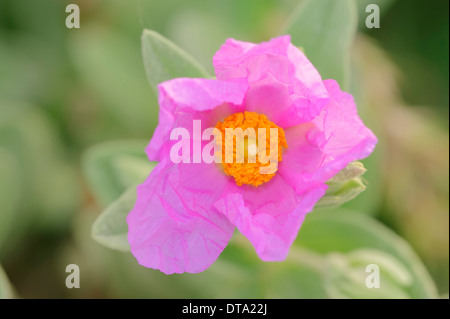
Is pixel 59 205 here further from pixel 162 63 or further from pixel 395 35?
pixel 395 35

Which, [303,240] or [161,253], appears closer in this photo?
[161,253]

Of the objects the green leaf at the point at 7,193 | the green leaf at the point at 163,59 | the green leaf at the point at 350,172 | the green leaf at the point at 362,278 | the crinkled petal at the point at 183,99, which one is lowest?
the green leaf at the point at 362,278

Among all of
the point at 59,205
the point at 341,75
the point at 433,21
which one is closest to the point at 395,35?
the point at 433,21

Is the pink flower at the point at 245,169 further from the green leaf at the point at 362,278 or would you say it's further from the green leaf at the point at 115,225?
the green leaf at the point at 362,278

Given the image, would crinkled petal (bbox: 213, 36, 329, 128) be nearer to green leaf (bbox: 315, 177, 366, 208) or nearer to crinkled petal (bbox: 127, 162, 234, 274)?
green leaf (bbox: 315, 177, 366, 208)

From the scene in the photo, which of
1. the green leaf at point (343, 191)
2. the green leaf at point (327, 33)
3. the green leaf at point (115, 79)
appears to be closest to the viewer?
the green leaf at point (343, 191)

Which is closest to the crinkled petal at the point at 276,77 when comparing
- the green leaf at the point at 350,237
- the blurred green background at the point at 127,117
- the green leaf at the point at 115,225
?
the green leaf at the point at 115,225

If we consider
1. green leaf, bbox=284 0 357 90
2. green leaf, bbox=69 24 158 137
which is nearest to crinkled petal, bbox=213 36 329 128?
green leaf, bbox=284 0 357 90

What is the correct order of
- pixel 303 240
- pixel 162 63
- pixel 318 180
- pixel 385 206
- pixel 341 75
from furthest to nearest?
pixel 385 206 < pixel 303 240 < pixel 341 75 < pixel 162 63 < pixel 318 180
